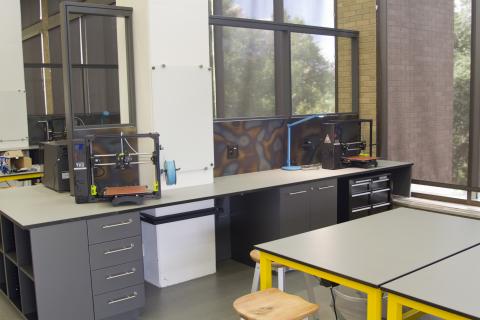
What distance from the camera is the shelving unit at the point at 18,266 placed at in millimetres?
Answer: 3150

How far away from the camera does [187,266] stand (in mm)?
3971

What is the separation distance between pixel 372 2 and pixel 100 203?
3558mm

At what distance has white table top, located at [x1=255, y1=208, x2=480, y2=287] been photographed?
2.30m

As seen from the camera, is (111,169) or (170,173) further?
(111,169)

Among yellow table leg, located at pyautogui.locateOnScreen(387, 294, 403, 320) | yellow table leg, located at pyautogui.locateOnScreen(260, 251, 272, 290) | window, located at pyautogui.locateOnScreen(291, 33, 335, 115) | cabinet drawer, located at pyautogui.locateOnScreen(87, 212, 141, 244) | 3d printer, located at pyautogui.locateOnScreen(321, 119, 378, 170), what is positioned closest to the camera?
yellow table leg, located at pyautogui.locateOnScreen(387, 294, 403, 320)

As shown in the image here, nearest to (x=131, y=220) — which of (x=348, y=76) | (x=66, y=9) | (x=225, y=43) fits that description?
(x=66, y=9)

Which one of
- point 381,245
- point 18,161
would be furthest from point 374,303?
point 18,161

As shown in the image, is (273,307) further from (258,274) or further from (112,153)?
(112,153)

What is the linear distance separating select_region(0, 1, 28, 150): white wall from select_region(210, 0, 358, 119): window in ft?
9.85

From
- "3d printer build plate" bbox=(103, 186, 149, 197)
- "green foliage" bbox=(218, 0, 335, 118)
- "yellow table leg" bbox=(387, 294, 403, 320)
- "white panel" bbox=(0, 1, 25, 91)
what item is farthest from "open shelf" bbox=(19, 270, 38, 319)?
"white panel" bbox=(0, 1, 25, 91)

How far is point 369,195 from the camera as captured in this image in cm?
470

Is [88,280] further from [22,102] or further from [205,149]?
[22,102]

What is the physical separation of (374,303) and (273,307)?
470mm

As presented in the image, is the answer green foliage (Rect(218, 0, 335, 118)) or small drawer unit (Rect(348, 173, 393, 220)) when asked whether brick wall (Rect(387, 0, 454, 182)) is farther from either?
green foliage (Rect(218, 0, 335, 118))
